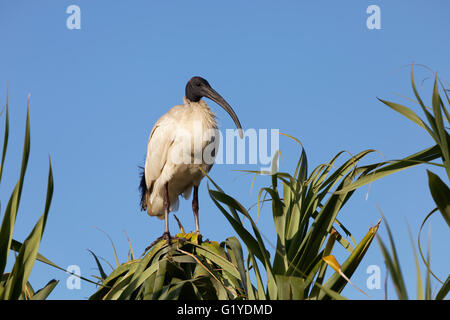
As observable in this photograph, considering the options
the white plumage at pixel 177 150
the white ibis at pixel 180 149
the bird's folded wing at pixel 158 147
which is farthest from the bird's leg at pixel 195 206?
the bird's folded wing at pixel 158 147

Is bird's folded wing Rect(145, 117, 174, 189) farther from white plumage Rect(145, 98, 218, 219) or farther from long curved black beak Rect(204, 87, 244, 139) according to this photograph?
long curved black beak Rect(204, 87, 244, 139)

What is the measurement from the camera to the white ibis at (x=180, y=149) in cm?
564

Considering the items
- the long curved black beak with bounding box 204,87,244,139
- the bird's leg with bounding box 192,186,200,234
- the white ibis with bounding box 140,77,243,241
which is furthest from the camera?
the bird's leg with bounding box 192,186,200,234

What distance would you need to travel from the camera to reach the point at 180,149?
5.65m

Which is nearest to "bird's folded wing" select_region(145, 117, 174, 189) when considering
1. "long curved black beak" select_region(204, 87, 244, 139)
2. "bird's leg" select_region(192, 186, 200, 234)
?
"bird's leg" select_region(192, 186, 200, 234)

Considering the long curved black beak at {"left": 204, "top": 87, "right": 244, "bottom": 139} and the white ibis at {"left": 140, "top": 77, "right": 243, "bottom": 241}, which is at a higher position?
the long curved black beak at {"left": 204, "top": 87, "right": 244, "bottom": 139}

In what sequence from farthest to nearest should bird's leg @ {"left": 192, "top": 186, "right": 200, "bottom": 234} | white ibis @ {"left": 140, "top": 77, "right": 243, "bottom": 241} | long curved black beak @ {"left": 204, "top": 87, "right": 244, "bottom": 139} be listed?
bird's leg @ {"left": 192, "top": 186, "right": 200, "bottom": 234} → long curved black beak @ {"left": 204, "top": 87, "right": 244, "bottom": 139} → white ibis @ {"left": 140, "top": 77, "right": 243, "bottom": 241}

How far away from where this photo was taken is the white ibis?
222 inches

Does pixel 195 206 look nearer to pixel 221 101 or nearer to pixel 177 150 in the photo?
pixel 177 150

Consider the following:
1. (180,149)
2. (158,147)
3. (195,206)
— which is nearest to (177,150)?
(180,149)

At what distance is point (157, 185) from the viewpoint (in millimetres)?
6117
